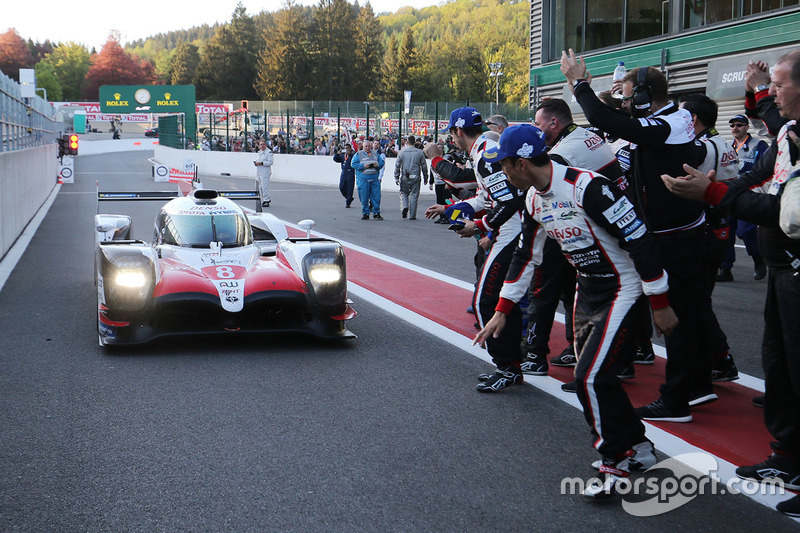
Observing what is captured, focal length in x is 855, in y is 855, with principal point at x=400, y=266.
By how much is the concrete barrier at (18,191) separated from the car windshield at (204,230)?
5.58 meters

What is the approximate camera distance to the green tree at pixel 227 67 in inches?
4769

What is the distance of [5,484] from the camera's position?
13.0 ft

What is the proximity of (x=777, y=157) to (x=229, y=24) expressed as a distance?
130m

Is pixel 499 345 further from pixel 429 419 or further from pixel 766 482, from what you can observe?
pixel 766 482

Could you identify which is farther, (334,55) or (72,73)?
(72,73)

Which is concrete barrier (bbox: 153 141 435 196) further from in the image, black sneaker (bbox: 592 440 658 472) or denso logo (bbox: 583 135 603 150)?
black sneaker (bbox: 592 440 658 472)

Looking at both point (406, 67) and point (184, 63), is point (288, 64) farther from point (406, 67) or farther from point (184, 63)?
point (184, 63)

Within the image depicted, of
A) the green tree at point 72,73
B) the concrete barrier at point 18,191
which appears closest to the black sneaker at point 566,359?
the concrete barrier at point 18,191

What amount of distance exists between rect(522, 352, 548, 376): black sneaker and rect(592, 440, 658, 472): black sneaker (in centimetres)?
187

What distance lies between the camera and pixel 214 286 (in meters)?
6.64

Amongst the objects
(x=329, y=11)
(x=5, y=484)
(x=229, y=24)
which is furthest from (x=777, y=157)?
(x=229, y=24)

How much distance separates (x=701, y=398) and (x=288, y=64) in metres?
109

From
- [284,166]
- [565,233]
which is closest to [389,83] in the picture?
[284,166]

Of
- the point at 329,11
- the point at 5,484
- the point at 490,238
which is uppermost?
the point at 329,11
